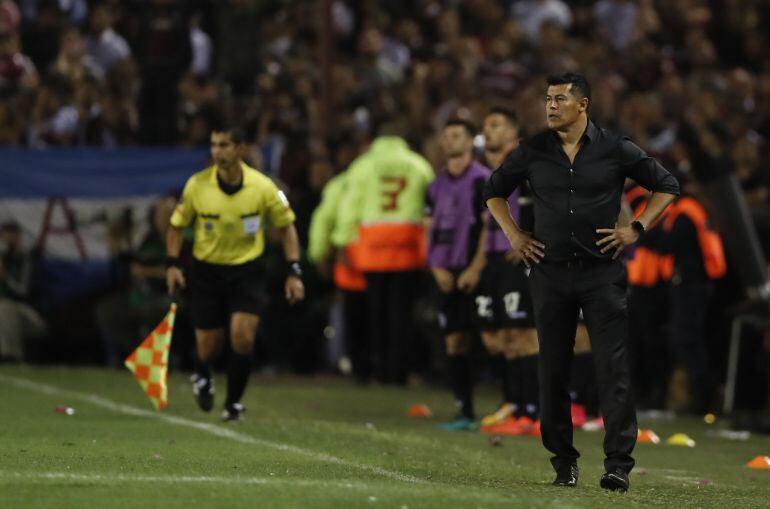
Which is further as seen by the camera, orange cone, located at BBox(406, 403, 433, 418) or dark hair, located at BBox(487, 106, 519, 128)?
orange cone, located at BBox(406, 403, 433, 418)

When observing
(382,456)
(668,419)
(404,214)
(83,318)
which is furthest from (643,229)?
(83,318)

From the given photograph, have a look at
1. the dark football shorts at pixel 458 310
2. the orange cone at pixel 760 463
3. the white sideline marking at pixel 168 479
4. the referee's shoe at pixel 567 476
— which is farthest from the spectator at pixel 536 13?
the white sideline marking at pixel 168 479

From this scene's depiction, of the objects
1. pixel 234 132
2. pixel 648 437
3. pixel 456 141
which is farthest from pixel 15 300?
pixel 648 437

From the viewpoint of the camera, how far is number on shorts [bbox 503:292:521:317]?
13898 millimetres

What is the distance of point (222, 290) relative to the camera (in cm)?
1354

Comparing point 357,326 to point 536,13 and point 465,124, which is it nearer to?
point 465,124

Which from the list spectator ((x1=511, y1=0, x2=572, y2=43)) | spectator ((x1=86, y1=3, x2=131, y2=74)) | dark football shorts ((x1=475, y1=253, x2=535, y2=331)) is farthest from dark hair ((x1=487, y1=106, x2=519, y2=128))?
spectator ((x1=511, y1=0, x2=572, y2=43))

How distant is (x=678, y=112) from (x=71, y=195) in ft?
26.1

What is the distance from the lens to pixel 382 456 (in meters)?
11.4

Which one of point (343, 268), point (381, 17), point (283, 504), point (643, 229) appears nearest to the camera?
point (283, 504)

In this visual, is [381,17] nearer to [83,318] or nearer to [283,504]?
[83,318]

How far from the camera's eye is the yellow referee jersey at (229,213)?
13.3 meters

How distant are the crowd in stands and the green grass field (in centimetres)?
509

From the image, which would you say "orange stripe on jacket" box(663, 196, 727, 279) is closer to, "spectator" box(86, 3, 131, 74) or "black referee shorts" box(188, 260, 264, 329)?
"black referee shorts" box(188, 260, 264, 329)
